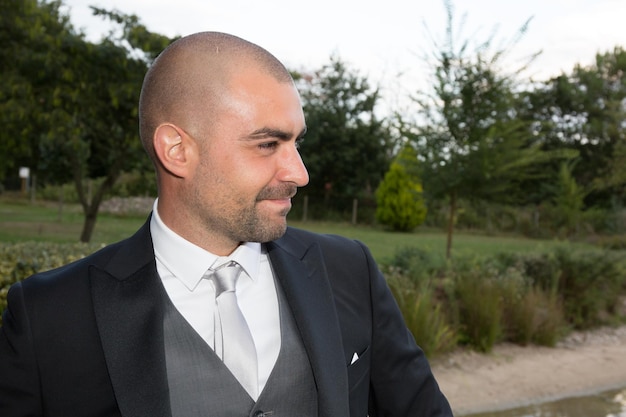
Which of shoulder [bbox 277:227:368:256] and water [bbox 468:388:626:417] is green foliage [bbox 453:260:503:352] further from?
shoulder [bbox 277:227:368:256]

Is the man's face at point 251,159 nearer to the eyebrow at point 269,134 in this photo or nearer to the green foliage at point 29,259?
the eyebrow at point 269,134

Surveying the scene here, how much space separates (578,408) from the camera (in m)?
6.27

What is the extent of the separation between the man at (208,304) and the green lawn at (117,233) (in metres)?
9.48

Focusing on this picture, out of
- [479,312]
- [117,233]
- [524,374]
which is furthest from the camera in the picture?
[117,233]

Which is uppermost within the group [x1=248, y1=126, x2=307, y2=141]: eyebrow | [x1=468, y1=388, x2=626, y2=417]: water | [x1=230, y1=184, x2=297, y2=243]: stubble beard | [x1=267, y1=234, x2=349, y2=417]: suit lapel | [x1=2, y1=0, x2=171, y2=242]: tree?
[x1=2, y1=0, x2=171, y2=242]: tree

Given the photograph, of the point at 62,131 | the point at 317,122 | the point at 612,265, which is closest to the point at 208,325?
the point at 612,265

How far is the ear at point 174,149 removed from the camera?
1.64 metres

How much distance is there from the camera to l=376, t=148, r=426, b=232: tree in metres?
27.5

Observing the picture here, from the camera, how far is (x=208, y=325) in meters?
1.65

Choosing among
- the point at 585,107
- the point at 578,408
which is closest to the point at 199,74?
the point at 578,408

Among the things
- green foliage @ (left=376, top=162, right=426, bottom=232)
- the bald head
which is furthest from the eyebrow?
green foliage @ (left=376, top=162, right=426, bottom=232)

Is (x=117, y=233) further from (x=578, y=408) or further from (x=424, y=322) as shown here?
(x=578, y=408)

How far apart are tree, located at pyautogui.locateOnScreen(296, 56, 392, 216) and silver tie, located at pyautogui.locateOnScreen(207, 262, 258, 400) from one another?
1177 inches

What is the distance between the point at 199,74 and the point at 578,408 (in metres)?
5.77
